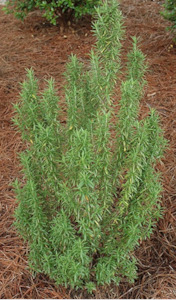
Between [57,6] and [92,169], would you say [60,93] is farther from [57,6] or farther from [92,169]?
[92,169]

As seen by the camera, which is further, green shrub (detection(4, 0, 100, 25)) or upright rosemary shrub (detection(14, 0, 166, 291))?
green shrub (detection(4, 0, 100, 25))

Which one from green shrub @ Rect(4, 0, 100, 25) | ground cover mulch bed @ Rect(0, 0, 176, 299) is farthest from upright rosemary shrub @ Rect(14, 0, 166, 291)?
green shrub @ Rect(4, 0, 100, 25)

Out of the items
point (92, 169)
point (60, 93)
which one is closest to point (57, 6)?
point (60, 93)

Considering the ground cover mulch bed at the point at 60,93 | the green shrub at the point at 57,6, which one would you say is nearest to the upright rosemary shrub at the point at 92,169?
the ground cover mulch bed at the point at 60,93

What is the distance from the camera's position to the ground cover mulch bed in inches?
85.1

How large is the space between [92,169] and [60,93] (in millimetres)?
2291

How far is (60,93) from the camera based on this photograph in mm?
3850

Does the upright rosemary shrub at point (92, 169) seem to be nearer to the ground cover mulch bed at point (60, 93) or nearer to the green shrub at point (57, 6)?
the ground cover mulch bed at point (60, 93)

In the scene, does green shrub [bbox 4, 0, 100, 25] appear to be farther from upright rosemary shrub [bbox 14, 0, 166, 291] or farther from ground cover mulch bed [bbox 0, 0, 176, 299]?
upright rosemary shrub [bbox 14, 0, 166, 291]

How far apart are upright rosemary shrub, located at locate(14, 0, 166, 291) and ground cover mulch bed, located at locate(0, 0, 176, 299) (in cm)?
20

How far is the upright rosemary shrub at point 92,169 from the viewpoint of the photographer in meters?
1.72

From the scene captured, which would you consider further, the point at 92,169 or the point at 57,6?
the point at 57,6

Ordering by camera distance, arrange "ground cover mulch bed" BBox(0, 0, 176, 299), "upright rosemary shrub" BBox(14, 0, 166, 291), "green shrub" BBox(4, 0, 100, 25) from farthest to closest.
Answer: "green shrub" BBox(4, 0, 100, 25) < "ground cover mulch bed" BBox(0, 0, 176, 299) < "upright rosemary shrub" BBox(14, 0, 166, 291)

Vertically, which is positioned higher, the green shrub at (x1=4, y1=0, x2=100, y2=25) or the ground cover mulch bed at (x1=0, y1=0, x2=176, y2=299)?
the green shrub at (x1=4, y1=0, x2=100, y2=25)
